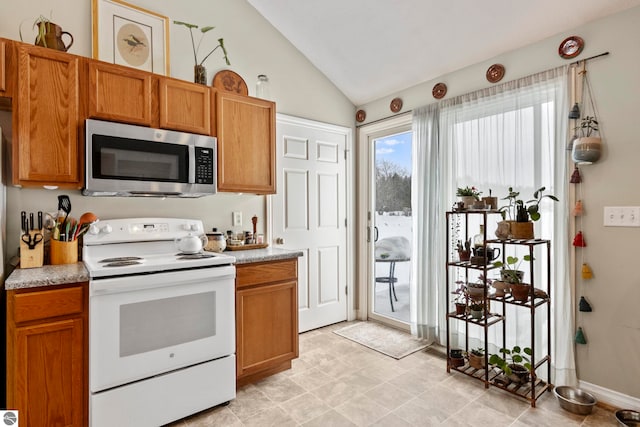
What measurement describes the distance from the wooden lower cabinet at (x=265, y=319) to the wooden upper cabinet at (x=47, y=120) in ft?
4.07

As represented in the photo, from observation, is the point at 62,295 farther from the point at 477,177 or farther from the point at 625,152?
the point at 625,152

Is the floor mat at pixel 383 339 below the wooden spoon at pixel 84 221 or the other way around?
below

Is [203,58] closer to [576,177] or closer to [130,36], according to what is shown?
[130,36]

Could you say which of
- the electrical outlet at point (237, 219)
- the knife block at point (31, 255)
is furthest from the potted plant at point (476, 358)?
the knife block at point (31, 255)

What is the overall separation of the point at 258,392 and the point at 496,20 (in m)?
3.17

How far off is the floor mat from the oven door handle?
64.0 inches

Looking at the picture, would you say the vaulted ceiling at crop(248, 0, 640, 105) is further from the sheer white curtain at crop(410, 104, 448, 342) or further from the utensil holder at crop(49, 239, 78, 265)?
the utensil holder at crop(49, 239, 78, 265)

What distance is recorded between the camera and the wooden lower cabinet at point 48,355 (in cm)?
165

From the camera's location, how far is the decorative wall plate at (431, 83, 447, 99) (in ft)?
10.1

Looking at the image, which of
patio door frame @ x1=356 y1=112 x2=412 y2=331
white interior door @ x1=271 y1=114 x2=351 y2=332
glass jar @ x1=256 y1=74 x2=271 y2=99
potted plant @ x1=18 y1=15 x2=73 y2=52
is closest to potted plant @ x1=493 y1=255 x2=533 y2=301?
patio door frame @ x1=356 y1=112 x2=412 y2=331

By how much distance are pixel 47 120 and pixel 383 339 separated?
10.3 feet

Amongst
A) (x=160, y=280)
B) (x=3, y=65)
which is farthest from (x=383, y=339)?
(x=3, y=65)

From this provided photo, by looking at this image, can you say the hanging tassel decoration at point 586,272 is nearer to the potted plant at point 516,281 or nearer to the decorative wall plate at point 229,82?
the potted plant at point 516,281

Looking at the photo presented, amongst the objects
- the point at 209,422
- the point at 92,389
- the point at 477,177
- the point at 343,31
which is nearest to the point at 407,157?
the point at 477,177
